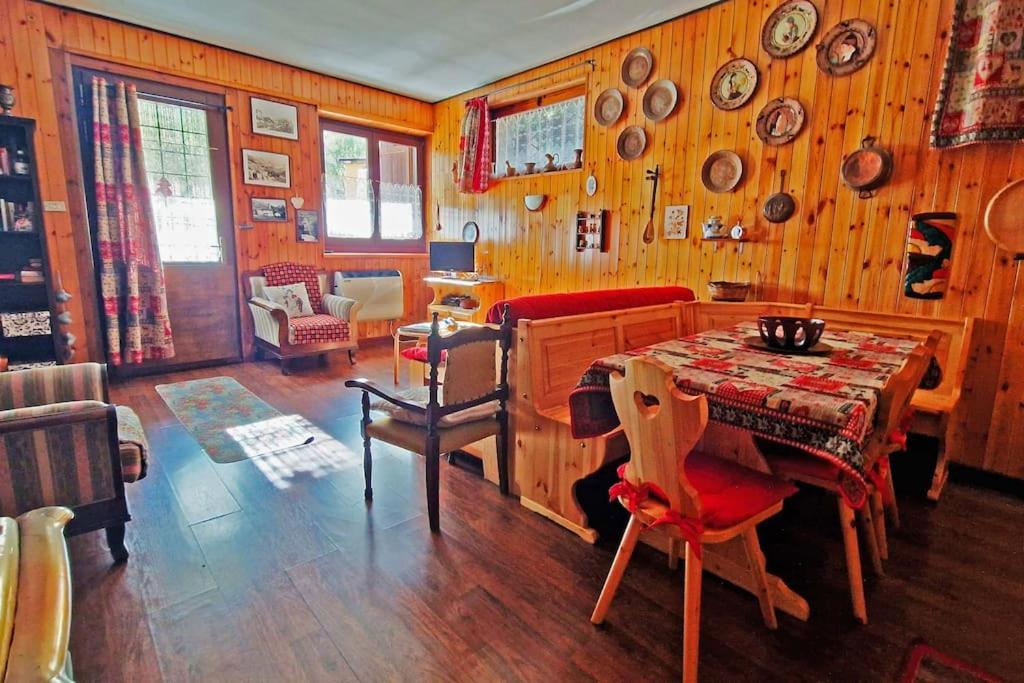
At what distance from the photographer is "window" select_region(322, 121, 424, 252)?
5473 mm

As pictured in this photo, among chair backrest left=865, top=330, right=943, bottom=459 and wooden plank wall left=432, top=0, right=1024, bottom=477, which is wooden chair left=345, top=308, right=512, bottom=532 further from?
wooden plank wall left=432, top=0, right=1024, bottom=477

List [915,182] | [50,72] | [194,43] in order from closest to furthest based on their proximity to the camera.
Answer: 1. [915,182]
2. [50,72]
3. [194,43]

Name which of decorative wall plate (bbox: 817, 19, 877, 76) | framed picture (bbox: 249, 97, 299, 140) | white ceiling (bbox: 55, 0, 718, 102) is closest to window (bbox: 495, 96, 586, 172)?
white ceiling (bbox: 55, 0, 718, 102)

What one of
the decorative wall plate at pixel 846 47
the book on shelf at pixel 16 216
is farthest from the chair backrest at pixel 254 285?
the decorative wall plate at pixel 846 47

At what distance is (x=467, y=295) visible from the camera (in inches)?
221

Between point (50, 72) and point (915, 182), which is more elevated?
point (50, 72)

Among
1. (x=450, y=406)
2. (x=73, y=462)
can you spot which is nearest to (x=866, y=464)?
(x=450, y=406)

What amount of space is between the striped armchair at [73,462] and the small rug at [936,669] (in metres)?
2.52

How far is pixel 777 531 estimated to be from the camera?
2.16 m

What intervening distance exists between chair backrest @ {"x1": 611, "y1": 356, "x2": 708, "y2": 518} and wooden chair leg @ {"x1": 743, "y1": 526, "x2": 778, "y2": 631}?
1.25 ft

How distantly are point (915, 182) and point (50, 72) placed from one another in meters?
5.72

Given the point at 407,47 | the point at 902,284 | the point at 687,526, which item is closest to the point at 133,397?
the point at 407,47

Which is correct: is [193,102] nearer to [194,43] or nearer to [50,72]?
[194,43]

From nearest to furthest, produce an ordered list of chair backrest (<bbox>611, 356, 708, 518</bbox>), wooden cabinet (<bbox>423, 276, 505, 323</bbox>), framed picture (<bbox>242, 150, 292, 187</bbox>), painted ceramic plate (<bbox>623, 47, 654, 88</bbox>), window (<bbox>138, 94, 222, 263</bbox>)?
chair backrest (<bbox>611, 356, 708, 518</bbox>), painted ceramic plate (<bbox>623, 47, 654, 88</bbox>), window (<bbox>138, 94, 222, 263</bbox>), framed picture (<bbox>242, 150, 292, 187</bbox>), wooden cabinet (<bbox>423, 276, 505, 323</bbox>)
